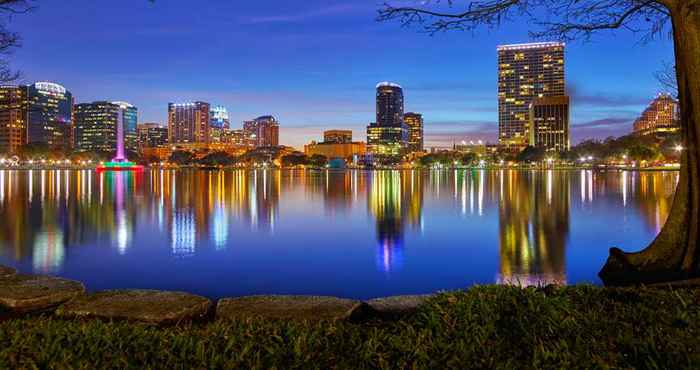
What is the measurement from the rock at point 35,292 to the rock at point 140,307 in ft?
1.85

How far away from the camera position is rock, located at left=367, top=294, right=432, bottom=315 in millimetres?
7496

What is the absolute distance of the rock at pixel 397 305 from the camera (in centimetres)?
750

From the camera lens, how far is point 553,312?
19.2 ft

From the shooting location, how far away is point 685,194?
32.4 feet

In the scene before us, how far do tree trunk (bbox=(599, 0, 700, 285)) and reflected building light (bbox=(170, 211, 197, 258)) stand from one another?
39.3ft

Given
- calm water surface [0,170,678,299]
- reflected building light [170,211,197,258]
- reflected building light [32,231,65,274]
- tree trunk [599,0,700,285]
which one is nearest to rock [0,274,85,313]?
calm water surface [0,170,678,299]

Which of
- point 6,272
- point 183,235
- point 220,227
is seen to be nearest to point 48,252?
point 183,235

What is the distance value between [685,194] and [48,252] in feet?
53.8

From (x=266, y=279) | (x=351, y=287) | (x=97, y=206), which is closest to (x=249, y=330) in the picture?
(x=351, y=287)

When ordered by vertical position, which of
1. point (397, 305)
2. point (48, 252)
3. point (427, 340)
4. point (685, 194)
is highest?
point (685, 194)

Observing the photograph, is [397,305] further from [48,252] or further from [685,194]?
[48,252]

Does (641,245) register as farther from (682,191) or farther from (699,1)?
(699,1)

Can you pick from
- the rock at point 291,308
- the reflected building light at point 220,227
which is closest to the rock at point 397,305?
the rock at point 291,308

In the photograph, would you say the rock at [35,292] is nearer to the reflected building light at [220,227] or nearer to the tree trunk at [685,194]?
the reflected building light at [220,227]
